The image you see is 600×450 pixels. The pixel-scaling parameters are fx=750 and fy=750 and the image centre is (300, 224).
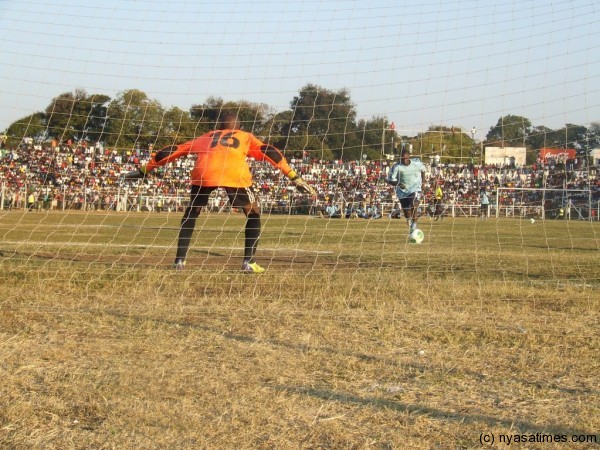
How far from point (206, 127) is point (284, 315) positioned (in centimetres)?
294

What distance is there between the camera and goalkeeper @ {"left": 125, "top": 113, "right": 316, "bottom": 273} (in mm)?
7684

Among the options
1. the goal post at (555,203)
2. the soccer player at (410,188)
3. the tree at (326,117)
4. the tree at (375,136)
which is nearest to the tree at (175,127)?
the tree at (326,117)

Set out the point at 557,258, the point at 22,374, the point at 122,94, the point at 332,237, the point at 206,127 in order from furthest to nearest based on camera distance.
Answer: the point at 332,237 < the point at 557,258 < the point at 206,127 < the point at 122,94 < the point at 22,374

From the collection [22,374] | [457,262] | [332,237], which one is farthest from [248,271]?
[332,237]

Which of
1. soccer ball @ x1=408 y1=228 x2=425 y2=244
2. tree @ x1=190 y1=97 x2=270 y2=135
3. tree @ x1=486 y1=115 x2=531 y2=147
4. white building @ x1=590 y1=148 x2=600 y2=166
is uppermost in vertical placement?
tree @ x1=190 y1=97 x2=270 y2=135

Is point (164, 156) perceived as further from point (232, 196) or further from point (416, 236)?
point (416, 236)

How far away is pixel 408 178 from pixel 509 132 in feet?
18.4

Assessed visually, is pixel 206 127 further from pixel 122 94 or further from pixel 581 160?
pixel 581 160

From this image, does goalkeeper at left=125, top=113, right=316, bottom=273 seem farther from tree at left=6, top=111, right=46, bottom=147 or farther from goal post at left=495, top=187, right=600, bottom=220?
goal post at left=495, top=187, right=600, bottom=220

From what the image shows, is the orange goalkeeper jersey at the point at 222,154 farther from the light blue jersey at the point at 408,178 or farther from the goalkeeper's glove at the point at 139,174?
the light blue jersey at the point at 408,178

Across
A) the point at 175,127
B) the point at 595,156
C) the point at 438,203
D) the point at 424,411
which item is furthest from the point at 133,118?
the point at 438,203

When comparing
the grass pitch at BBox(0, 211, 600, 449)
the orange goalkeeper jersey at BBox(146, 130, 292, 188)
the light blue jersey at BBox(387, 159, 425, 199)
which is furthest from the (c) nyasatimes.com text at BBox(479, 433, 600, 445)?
the light blue jersey at BBox(387, 159, 425, 199)

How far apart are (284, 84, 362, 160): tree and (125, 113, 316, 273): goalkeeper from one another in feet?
1.68

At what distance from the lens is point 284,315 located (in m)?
5.43
